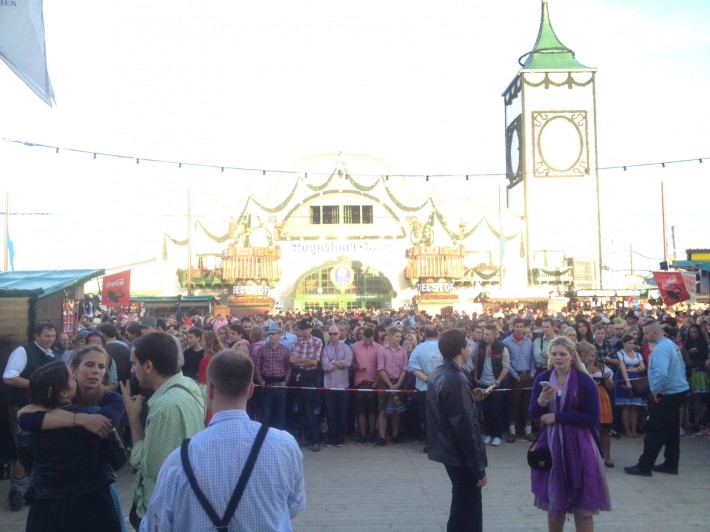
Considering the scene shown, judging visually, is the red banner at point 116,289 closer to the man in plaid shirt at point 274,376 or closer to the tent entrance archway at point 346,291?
the man in plaid shirt at point 274,376

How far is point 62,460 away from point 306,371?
6.42 metres

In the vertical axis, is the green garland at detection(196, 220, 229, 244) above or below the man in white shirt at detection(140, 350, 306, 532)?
above

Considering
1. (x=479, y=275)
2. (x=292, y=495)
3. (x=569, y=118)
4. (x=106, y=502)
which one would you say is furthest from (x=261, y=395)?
(x=569, y=118)

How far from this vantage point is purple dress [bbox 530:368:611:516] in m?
4.79

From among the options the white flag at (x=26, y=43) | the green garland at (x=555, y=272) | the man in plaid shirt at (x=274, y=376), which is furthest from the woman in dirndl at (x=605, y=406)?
the green garland at (x=555, y=272)

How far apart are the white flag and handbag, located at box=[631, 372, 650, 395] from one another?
881 centimetres

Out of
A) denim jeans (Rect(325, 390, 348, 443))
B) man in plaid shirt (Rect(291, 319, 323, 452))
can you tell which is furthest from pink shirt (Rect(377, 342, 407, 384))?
man in plaid shirt (Rect(291, 319, 323, 452))

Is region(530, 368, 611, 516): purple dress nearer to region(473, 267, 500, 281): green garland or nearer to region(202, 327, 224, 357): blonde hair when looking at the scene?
region(202, 327, 224, 357): blonde hair

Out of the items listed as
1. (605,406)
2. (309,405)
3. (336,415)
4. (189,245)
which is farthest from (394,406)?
(189,245)

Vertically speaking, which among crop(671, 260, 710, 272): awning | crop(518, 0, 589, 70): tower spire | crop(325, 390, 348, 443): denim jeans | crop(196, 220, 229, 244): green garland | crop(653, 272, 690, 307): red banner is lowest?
crop(325, 390, 348, 443): denim jeans

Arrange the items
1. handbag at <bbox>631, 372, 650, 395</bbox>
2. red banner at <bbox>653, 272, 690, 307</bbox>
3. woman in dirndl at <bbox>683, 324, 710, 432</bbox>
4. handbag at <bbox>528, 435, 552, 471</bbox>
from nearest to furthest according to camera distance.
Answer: handbag at <bbox>528, 435, 552, 471</bbox> < handbag at <bbox>631, 372, 650, 395</bbox> < woman in dirndl at <bbox>683, 324, 710, 432</bbox> < red banner at <bbox>653, 272, 690, 307</bbox>

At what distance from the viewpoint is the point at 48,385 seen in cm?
368

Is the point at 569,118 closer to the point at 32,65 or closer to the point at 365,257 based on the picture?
the point at 365,257

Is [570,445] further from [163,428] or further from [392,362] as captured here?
[392,362]
